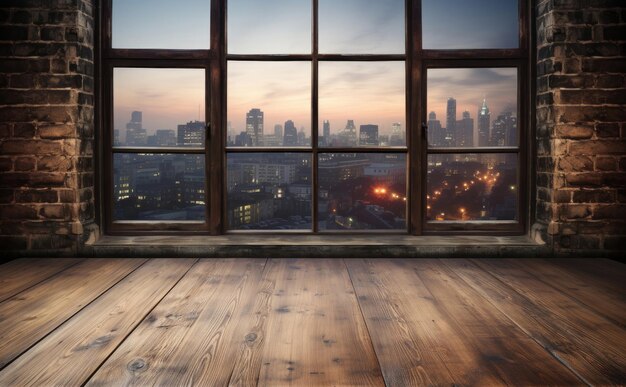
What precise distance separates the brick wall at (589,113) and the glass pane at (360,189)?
1028 millimetres

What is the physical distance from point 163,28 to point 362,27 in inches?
56.4

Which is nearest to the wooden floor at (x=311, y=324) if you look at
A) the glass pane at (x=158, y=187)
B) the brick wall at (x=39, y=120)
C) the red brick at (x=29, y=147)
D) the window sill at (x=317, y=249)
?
the window sill at (x=317, y=249)

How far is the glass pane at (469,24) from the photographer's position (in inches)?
132

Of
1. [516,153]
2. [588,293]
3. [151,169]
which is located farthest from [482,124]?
[151,169]

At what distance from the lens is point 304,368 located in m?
1.55

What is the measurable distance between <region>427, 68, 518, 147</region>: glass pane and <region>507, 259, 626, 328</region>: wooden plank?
939mm

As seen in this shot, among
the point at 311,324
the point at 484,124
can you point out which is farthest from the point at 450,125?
the point at 311,324

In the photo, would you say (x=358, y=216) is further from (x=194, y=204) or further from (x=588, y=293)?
(x=588, y=293)

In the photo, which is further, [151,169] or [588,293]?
[151,169]

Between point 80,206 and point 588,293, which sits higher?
point 80,206

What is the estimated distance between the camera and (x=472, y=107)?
11.2ft

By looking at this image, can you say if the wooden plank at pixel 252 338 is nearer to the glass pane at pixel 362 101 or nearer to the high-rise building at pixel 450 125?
the glass pane at pixel 362 101

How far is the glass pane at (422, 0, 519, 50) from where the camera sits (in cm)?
336

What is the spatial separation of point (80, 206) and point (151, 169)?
541 mm
